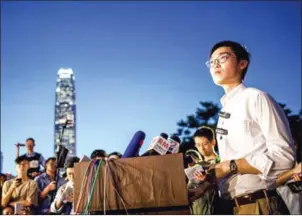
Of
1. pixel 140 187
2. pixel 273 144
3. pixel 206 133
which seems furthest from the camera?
pixel 206 133

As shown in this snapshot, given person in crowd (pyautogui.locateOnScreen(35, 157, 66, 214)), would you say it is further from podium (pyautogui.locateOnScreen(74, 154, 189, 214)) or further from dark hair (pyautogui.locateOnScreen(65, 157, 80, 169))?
podium (pyautogui.locateOnScreen(74, 154, 189, 214))

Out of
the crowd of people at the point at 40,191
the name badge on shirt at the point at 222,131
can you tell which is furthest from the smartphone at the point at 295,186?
the crowd of people at the point at 40,191

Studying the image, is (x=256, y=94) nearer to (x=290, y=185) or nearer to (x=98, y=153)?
(x=290, y=185)

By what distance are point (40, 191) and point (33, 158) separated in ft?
4.18

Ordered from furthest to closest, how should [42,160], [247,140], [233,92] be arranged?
[42,160] → [233,92] → [247,140]

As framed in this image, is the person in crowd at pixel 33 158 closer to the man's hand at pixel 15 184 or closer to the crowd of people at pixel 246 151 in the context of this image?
the man's hand at pixel 15 184

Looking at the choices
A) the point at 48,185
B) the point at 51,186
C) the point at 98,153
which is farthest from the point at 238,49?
the point at 48,185

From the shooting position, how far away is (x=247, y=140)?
1.82 m

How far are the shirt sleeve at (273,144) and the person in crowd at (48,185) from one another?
412cm

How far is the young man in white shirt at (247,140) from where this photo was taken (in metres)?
1.73

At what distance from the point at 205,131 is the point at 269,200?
10.0 feet

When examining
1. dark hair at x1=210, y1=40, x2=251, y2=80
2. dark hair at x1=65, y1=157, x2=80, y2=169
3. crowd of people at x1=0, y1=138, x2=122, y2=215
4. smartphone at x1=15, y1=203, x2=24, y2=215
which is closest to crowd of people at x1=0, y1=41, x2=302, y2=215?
dark hair at x1=210, y1=40, x2=251, y2=80

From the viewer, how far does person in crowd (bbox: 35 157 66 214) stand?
18.7 ft

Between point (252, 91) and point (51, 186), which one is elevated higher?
point (252, 91)
